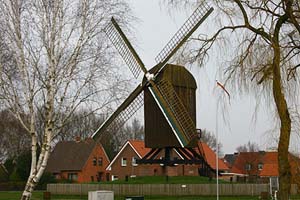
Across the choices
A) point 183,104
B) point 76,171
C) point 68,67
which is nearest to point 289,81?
point 68,67

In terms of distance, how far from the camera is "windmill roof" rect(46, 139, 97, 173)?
62.7m

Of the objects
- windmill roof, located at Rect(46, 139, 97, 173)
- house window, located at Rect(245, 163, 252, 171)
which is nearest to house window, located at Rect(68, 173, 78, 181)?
windmill roof, located at Rect(46, 139, 97, 173)

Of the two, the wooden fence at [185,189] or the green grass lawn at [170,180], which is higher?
the green grass lawn at [170,180]

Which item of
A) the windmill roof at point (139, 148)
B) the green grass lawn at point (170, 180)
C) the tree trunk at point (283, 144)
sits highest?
the windmill roof at point (139, 148)

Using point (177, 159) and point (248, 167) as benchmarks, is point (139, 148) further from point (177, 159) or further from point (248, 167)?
point (248, 167)

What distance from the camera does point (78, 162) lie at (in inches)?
2478

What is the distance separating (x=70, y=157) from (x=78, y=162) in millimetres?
1252

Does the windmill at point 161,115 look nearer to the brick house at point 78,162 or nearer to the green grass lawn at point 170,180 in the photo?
the green grass lawn at point 170,180

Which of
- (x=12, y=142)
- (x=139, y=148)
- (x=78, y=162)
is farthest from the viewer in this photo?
(x=12, y=142)

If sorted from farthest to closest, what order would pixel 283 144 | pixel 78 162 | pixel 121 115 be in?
pixel 78 162, pixel 121 115, pixel 283 144

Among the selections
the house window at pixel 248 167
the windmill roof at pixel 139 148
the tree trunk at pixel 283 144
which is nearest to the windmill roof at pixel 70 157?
the windmill roof at pixel 139 148

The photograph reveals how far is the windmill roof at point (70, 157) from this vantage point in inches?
2469

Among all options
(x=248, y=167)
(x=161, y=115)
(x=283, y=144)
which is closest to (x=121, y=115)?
(x=161, y=115)

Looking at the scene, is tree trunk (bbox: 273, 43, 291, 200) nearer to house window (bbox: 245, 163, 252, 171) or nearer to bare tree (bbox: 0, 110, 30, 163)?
bare tree (bbox: 0, 110, 30, 163)
